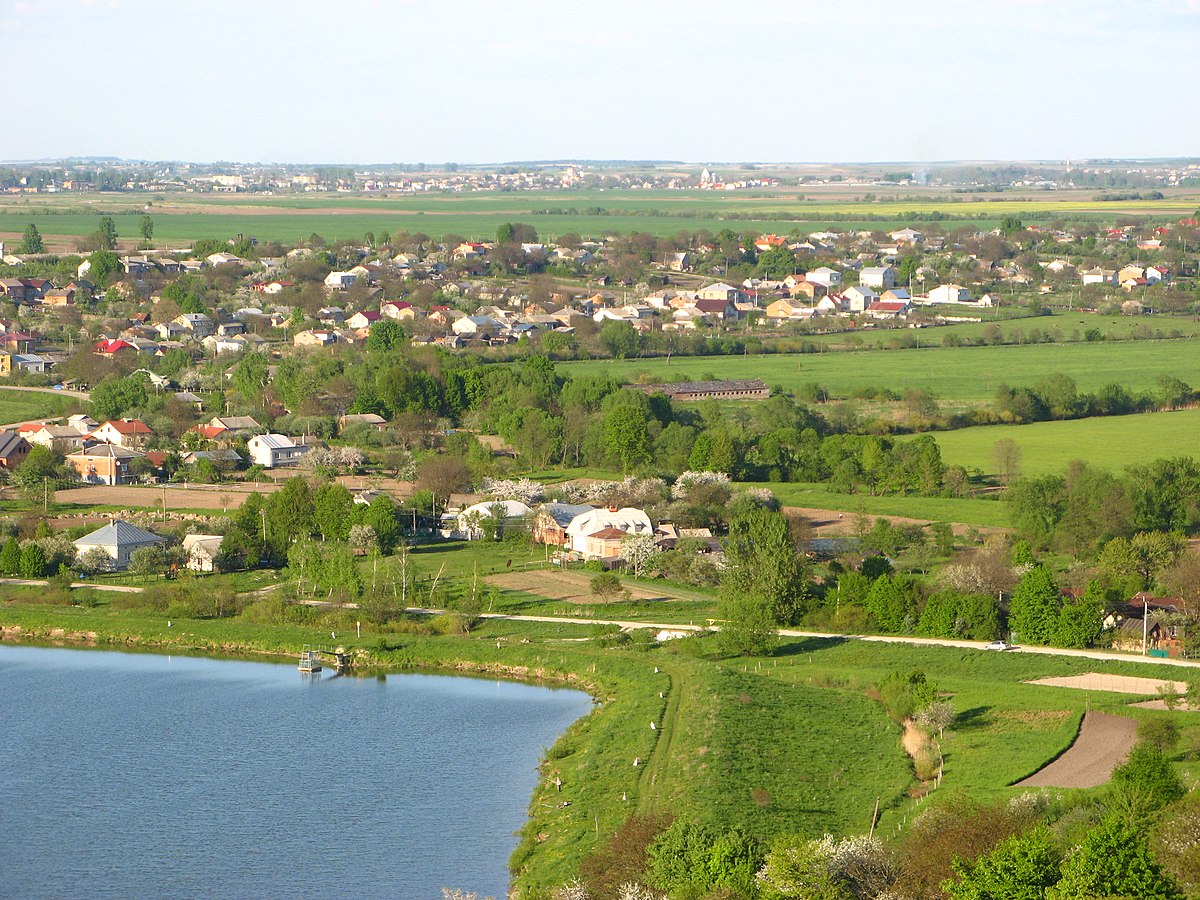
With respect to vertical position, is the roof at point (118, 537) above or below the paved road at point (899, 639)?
above

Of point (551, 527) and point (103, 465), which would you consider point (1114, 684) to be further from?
point (103, 465)

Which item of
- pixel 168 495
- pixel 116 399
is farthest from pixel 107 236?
pixel 168 495

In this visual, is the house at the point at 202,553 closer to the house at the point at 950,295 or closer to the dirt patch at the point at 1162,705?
the dirt patch at the point at 1162,705

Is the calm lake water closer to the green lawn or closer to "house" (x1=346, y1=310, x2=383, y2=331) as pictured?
the green lawn

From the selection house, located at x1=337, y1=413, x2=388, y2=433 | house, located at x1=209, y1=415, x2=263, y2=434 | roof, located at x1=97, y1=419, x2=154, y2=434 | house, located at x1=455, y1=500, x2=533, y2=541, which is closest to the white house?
house, located at x1=337, y1=413, x2=388, y2=433

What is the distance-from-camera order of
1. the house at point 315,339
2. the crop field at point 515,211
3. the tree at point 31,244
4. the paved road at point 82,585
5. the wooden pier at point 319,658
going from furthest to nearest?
the crop field at point 515,211, the tree at point 31,244, the house at point 315,339, the paved road at point 82,585, the wooden pier at point 319,658

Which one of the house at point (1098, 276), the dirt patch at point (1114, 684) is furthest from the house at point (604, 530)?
the house at point (1098, 276)

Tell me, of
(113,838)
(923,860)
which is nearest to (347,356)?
(113,838)
